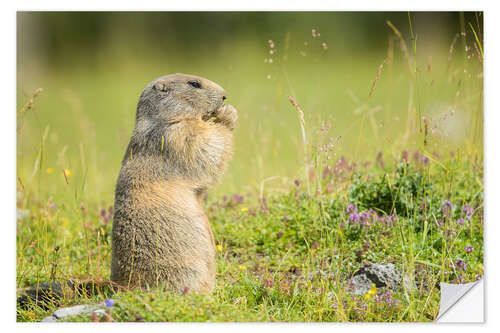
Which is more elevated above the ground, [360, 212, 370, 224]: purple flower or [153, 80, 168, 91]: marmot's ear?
[153, 80, 168, 91]: marmot's ear

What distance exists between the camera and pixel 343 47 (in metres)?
5.91

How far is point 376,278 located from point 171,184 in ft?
5.37

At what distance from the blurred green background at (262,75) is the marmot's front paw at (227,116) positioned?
1.74 ft

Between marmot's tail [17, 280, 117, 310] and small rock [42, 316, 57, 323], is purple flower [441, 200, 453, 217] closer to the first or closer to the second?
marmot's tail [17, 280, 117, 310]

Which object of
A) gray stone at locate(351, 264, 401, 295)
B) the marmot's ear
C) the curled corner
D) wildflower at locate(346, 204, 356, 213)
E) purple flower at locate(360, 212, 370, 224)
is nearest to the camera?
the curled corner

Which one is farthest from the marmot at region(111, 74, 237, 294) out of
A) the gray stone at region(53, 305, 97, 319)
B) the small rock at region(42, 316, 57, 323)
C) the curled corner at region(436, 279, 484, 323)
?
the curled corner at region(436, 279, 484, 323)

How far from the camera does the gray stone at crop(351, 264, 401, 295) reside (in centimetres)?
388

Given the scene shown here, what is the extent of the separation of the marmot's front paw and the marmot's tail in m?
1.44

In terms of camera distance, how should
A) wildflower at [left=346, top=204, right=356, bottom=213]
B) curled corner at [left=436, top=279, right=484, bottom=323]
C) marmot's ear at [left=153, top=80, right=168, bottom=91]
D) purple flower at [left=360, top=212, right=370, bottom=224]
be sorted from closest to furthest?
curled corner at [left=436, top=279, right=484, bottom=323]
marmot's ear at [left=153, top=80, right=168, bottom=91]
purple flower at [left=360, top=212, right=370, bottom=224]
wildflower at [left=346, top=204, right=356, bottom=213]

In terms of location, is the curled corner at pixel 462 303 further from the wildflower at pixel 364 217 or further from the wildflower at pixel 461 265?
the wildflower at pixel 364 217

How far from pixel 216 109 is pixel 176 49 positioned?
6.38 ft

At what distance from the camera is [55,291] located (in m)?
3.98
